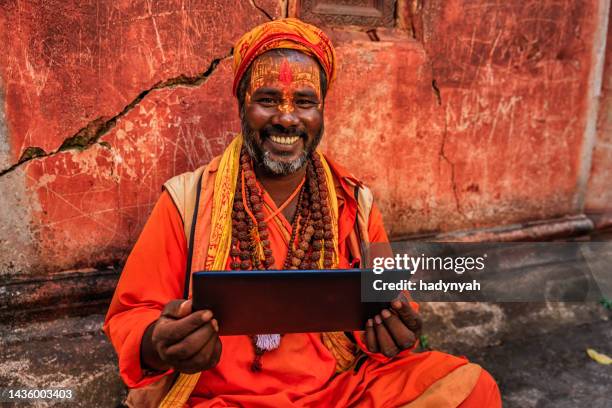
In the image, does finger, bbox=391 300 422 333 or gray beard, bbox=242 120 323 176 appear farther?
gray beard, bbox=242 120 323 176

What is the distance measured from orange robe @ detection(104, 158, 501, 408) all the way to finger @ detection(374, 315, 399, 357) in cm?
19

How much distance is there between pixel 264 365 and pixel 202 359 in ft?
1.13

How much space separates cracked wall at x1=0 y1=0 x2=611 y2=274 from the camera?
246cm

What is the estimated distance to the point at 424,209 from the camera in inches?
135

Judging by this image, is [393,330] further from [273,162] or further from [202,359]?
[273,162]

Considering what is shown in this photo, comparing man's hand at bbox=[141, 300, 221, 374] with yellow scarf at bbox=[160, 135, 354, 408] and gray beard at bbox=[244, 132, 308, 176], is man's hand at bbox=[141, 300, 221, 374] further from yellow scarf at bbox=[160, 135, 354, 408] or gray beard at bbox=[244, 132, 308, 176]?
gray beard at bbox=[244, 132, 308, 176]

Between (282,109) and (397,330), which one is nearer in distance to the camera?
(397,330)

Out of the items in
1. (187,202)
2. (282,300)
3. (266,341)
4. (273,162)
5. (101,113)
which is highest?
(101,113)

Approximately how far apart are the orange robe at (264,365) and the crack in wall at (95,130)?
0.83m

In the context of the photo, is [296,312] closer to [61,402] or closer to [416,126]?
[61,402]

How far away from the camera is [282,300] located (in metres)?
1.60
